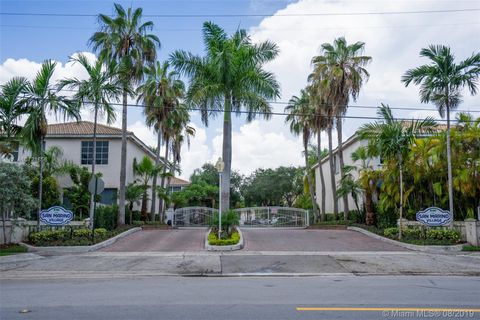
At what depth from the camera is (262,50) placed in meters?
22.3

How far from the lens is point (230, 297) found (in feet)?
28.1

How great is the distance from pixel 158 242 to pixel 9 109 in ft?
28.3

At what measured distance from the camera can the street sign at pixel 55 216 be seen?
1828 centimetres

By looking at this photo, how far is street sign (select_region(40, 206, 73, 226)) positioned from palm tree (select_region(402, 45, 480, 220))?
659 inches

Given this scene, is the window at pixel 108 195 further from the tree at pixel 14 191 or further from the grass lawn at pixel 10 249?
the grass lawn at pixel 10 249

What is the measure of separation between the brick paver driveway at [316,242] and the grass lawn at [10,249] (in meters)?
8.80

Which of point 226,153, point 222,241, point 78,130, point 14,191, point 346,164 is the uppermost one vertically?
point 78,130

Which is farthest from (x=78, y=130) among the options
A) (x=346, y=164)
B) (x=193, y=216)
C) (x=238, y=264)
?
(x=238, y=264)

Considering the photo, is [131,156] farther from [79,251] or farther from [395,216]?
[395,216]

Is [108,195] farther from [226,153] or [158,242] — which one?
[226,153]

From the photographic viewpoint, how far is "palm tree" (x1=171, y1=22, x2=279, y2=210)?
2139cm

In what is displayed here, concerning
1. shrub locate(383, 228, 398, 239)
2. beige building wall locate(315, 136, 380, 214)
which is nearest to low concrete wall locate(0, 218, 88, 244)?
shrub locate(383, 228, 398, 239)

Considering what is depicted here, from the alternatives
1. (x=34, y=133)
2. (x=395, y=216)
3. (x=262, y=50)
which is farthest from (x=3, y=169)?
(x=395, y=216)

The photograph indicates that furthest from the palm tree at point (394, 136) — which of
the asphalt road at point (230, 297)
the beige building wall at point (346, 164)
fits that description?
the asphalt road at point (230, 297)
